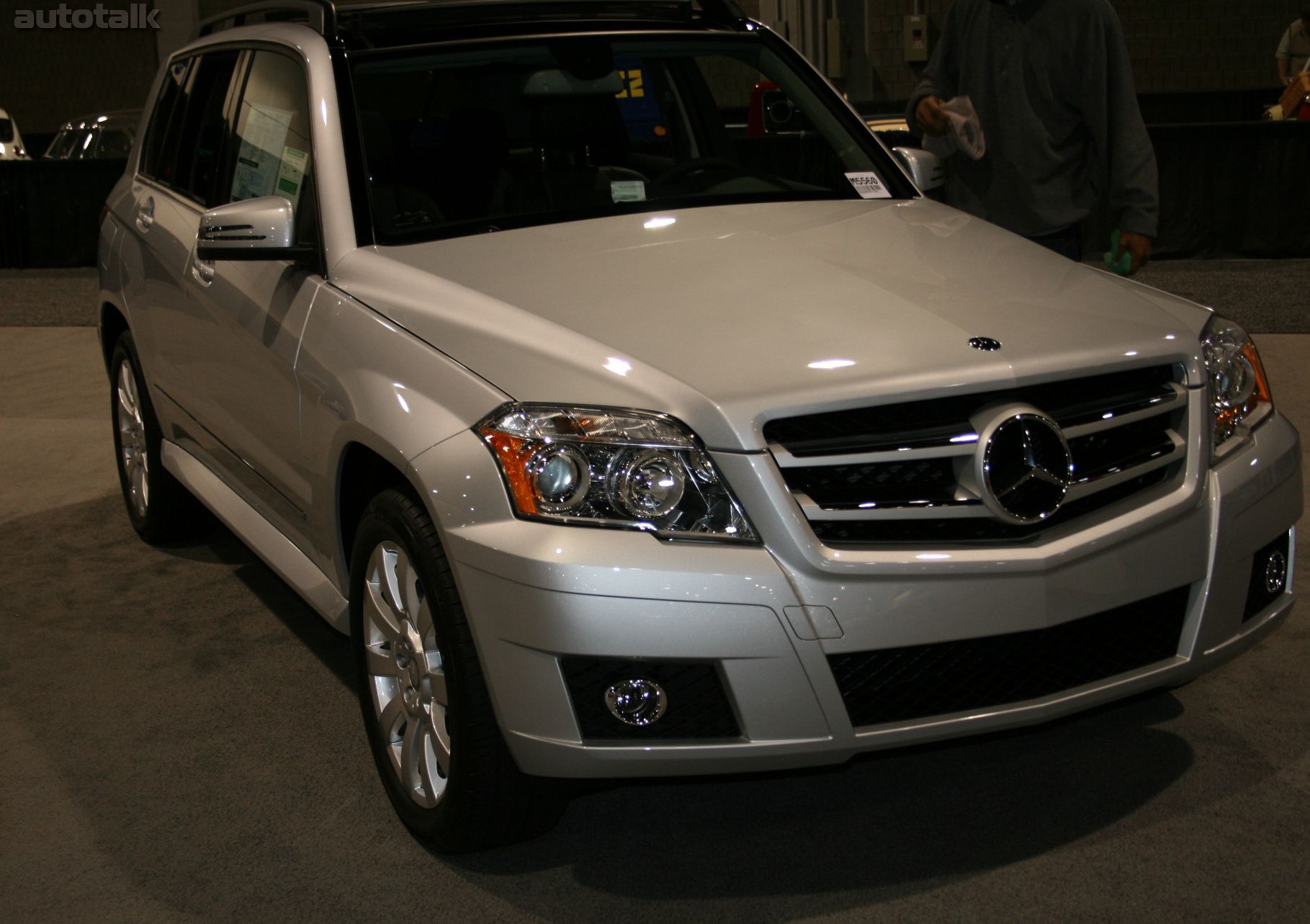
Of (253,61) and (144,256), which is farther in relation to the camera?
(144,256)

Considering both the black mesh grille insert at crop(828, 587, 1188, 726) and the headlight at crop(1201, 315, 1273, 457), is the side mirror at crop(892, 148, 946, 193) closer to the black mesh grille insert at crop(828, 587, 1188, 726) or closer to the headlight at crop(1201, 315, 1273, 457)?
the headlight at crop(1201, 315, 1273, 457)

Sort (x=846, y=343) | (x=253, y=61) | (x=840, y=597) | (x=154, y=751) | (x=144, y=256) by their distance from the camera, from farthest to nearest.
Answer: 1. (x=144, y=256)
2. (x=253, y=61)
3. (x=154, y=751)
4. (x=846, y=343)
5. (x=840, y=597)

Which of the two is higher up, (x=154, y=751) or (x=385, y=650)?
(x=385, y=650)

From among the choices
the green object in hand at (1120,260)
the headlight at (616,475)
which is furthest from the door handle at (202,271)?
the green object in hand at (1120,260)

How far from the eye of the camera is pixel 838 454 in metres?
2.47

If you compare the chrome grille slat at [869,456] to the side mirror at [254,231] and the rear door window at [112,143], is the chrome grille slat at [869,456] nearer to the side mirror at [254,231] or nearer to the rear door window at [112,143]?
the side mirror at [254,231]

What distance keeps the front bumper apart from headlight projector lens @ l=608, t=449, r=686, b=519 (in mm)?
54

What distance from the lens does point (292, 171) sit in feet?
11.6

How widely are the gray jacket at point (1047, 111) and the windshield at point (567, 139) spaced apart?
76 cm

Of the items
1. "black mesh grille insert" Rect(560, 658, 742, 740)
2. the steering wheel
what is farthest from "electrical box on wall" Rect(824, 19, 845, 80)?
"black mesh grille insert" Rect(560, 658, 742, 740)

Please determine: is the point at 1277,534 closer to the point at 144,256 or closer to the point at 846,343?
the point at 846,343

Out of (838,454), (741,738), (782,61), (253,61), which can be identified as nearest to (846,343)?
(838,454)

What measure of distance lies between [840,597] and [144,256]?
288 centimetres

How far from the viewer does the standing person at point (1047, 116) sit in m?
4.42
